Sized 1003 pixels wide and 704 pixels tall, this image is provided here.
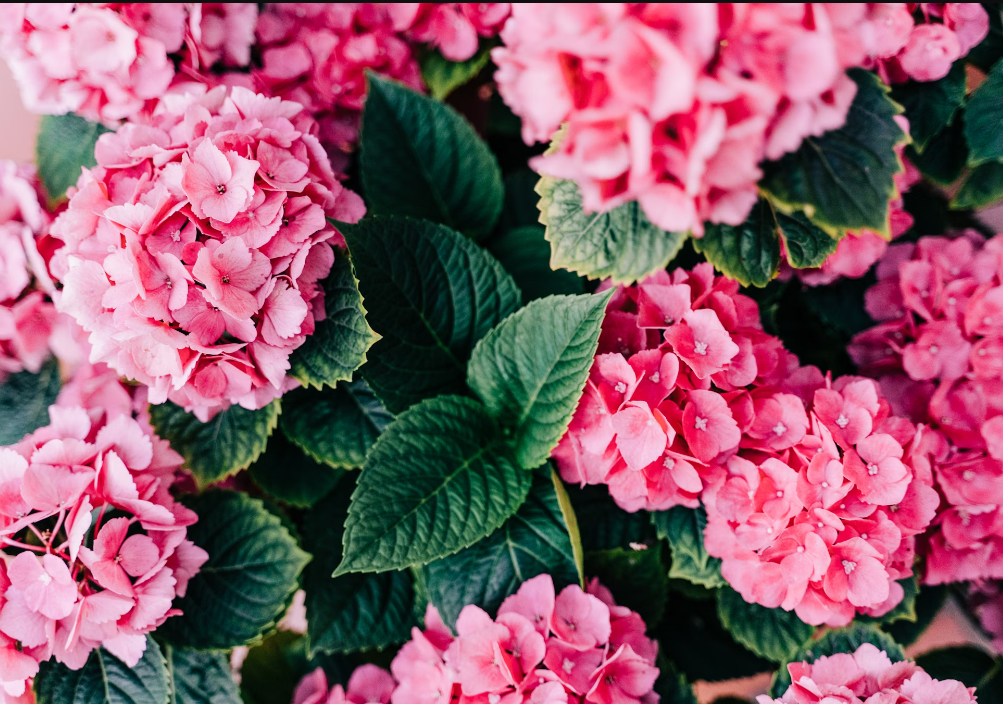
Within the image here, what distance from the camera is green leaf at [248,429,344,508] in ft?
2.89

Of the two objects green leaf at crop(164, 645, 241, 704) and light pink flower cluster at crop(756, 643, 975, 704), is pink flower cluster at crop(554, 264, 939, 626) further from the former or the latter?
green leaf at crop(164, 645, 241, 704)

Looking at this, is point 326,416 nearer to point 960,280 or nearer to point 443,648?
point 443,648

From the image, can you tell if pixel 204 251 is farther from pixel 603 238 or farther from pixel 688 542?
pixel 688 542

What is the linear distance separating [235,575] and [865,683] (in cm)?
70

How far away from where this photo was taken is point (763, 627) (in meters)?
0.81

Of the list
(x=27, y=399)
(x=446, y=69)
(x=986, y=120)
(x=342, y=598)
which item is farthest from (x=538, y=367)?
(x=27, y=399)

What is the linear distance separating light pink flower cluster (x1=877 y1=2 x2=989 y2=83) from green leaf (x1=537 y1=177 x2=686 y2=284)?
439 mm

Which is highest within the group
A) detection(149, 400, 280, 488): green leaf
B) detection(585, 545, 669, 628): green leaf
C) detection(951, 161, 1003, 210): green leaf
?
detection(951, 161, 1003, 210): green leaf

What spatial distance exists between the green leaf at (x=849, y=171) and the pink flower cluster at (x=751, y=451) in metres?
0.15

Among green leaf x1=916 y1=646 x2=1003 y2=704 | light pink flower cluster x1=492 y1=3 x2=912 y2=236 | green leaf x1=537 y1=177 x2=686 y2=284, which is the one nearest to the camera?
light pink flower cluster x1=492 y1=3 x2=912 y2=236

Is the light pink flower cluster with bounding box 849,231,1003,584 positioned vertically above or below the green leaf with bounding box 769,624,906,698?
above

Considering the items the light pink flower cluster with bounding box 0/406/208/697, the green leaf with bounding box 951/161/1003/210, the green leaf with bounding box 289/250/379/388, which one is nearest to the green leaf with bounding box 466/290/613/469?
the green leaf with bounding box 289/250/379/388

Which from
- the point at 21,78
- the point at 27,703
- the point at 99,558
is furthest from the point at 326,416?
the point at 21,78

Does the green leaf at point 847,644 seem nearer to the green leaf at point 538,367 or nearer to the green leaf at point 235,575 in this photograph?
the green leaf at point 538,367
